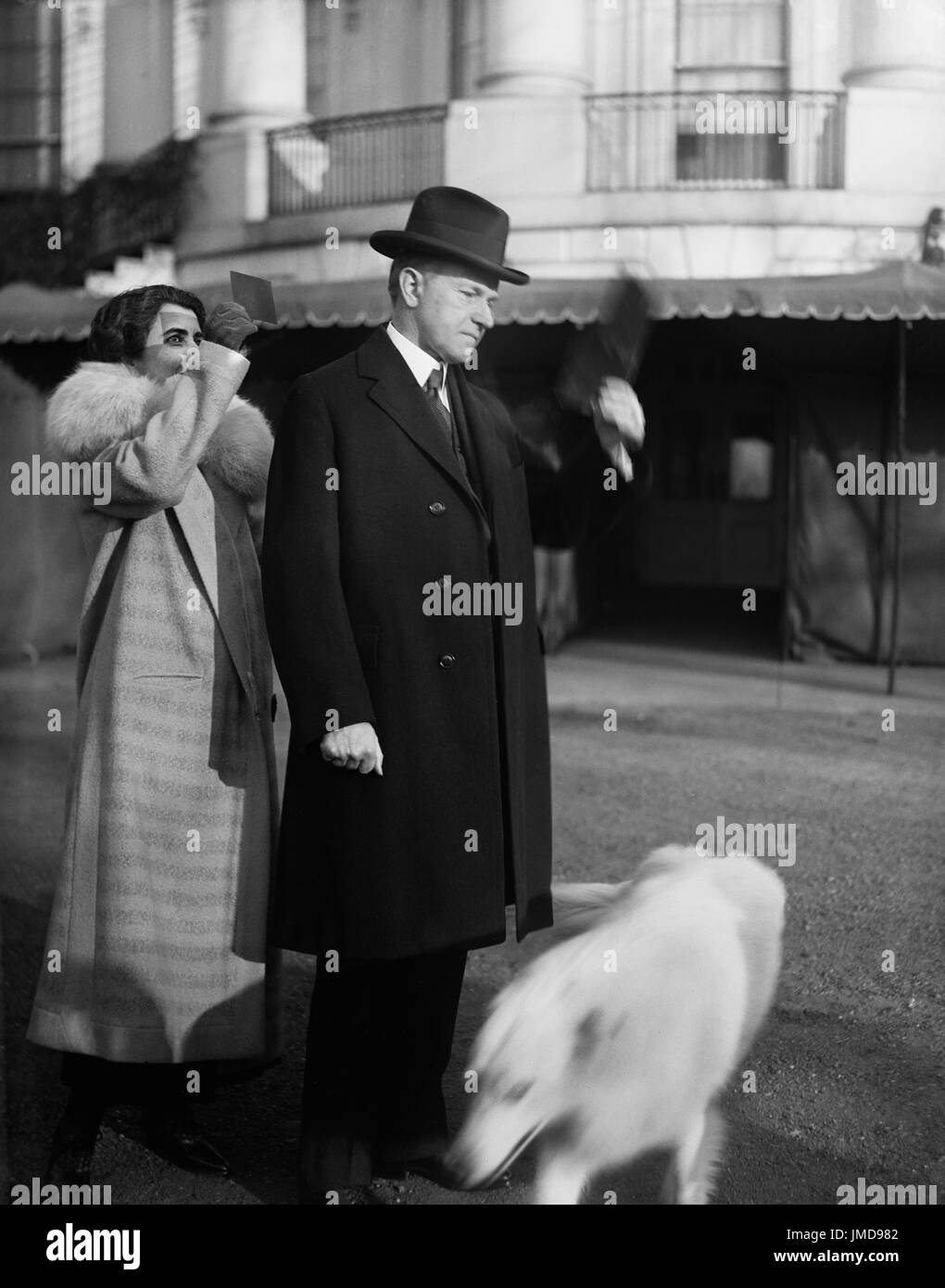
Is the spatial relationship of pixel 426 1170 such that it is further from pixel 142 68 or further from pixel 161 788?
pixel 142 68

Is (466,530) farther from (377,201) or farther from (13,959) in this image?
(377,201)

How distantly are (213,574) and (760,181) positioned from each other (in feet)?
20.3

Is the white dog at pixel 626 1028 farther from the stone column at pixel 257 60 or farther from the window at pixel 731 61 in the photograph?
the window at pixel 731 61

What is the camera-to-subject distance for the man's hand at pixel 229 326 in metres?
3.14

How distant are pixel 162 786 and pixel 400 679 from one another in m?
Result: 0.53

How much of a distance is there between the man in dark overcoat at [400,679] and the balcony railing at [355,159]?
2411 mm

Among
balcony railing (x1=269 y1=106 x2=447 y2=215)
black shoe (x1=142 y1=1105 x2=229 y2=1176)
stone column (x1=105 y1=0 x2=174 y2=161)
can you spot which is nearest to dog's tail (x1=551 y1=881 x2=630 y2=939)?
black shoe (x1=142 y1=1105 x2=229 y2=1176)

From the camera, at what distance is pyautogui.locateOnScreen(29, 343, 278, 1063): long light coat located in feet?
10.2

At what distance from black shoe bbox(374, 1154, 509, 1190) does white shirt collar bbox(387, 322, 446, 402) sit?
4.96 ft

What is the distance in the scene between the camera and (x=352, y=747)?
9.48 ft
